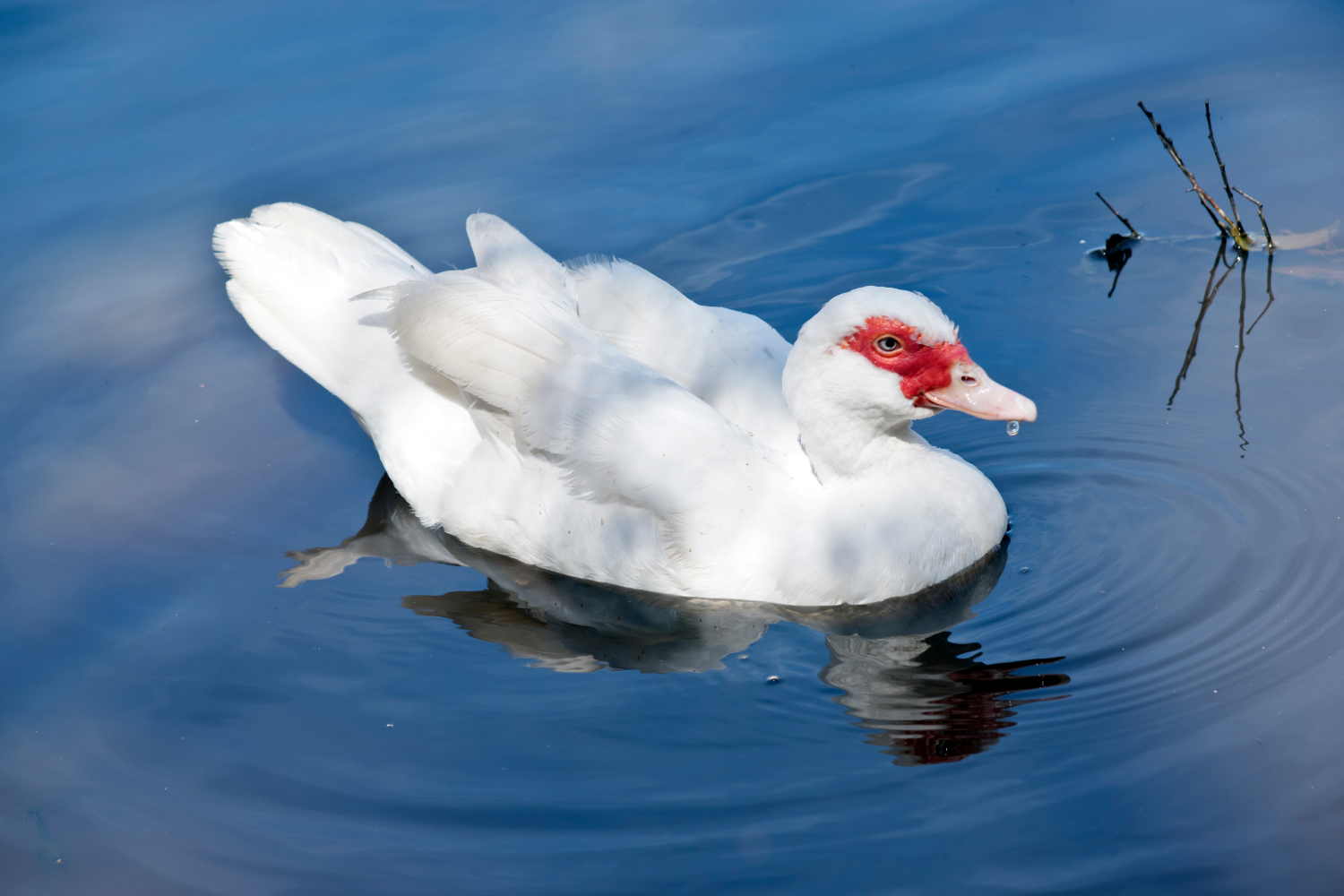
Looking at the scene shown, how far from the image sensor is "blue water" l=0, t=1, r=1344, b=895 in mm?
4168

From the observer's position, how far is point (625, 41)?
926 cm

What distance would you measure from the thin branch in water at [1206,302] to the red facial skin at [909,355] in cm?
168

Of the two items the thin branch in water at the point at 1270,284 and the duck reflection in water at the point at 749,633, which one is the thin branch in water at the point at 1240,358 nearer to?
the thin branch in water at the point at 1270,284

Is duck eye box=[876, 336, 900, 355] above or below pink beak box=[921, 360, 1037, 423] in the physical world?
above

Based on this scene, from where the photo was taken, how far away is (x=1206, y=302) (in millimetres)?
6629

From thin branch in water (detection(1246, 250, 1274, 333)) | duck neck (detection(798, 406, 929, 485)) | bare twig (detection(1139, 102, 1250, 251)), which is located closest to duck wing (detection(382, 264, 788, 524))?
duck neck (detection(798, 406, 929, 485))

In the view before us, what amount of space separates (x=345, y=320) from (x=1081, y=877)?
382 cm

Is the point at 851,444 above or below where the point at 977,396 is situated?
below

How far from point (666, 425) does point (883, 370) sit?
838 mm

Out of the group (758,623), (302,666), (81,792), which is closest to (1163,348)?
(758,623)

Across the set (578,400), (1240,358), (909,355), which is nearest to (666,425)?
(578,400)

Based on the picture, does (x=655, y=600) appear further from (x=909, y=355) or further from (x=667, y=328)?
(x=909, y=355)

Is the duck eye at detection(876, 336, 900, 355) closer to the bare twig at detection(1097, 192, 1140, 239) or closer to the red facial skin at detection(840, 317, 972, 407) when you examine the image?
the red facial skin at detection(840, 317, 972, 407)

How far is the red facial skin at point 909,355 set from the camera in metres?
4.77
